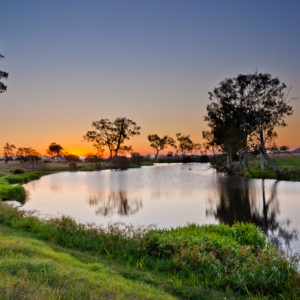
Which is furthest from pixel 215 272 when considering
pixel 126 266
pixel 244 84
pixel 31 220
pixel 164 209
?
pixel 244 84

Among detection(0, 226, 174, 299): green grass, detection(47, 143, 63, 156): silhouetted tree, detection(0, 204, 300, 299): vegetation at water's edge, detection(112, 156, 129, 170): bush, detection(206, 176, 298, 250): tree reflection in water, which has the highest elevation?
detection(47, 143, 63, 156): silhouetted tree

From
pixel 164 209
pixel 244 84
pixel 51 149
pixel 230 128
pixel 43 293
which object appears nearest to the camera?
pixel 43 293

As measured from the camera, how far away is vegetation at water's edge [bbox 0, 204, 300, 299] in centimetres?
627

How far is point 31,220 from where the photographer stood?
12820 mm

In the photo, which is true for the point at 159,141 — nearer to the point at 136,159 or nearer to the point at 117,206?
the point at 136,159

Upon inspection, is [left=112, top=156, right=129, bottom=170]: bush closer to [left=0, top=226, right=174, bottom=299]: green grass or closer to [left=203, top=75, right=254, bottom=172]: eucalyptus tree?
[left=203, top=75, right=254, bottom=172]: eucalyptus tree

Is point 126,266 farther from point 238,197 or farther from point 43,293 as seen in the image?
point 238,197

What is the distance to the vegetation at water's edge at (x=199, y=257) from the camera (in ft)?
20.6

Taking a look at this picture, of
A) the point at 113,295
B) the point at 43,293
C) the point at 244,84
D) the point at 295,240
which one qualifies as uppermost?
the point at 244,84

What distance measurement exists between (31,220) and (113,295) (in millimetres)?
9891

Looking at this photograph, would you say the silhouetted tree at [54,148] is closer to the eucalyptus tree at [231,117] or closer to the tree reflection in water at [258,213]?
the eucalyptus tree at [231,117]

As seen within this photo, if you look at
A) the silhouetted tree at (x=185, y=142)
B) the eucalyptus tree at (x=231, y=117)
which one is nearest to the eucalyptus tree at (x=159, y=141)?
the silhouetted tree at (x=185, y=142)

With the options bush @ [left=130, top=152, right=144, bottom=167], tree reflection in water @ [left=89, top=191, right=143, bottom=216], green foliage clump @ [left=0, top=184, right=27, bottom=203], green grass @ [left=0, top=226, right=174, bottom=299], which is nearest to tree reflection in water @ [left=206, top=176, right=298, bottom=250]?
tree reflection in water @ [left=89, top=191, right=143, bottom=216]

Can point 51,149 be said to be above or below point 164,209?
above
